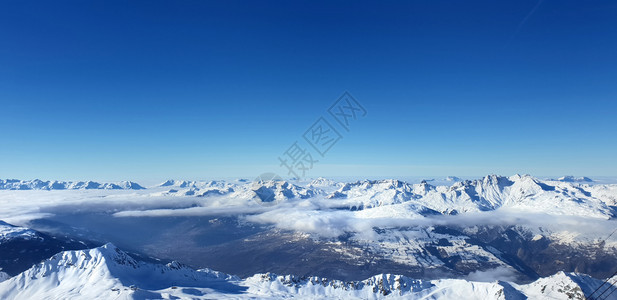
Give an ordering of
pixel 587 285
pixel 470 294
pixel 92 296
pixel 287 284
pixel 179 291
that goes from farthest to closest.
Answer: pixel 287 284
pixel 470 294
pixel 587 285
pixel 179 291
pixel 92 296

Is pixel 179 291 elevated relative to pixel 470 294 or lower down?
elevated

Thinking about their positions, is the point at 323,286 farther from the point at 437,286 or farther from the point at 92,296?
the point at 92,296

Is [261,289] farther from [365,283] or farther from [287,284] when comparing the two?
[365,283]

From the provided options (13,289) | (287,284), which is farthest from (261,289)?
(13,289)

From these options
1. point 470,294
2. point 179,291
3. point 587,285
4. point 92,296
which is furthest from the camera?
point 470,294

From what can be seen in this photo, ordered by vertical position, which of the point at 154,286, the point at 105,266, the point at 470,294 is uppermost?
the point at 105,266

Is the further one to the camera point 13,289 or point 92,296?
point 13,289

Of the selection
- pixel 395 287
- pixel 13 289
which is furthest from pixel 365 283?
pixel 13 289
